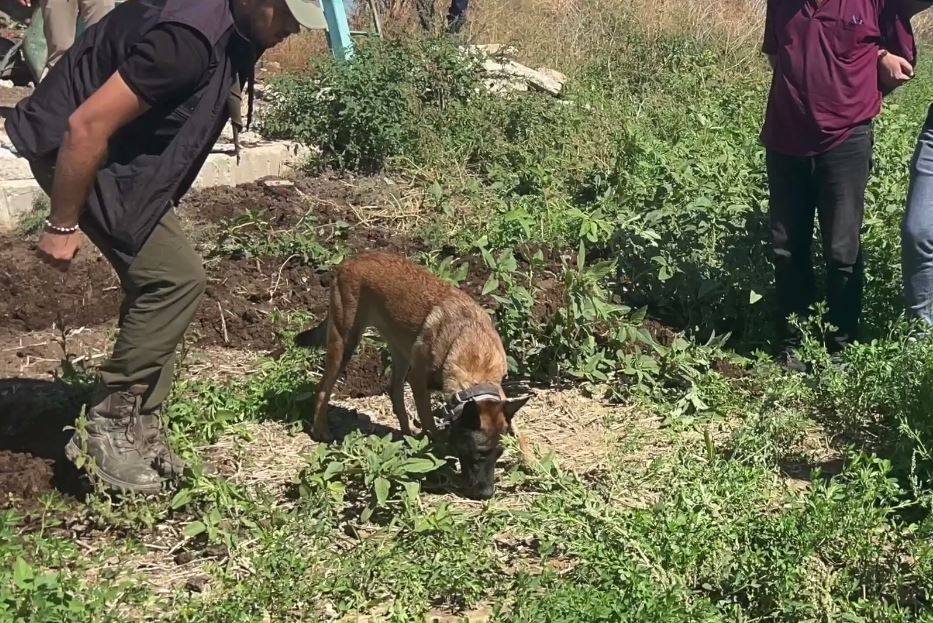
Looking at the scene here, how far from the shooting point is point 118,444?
4.75 meters

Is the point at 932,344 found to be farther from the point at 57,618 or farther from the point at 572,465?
the point at 57,618

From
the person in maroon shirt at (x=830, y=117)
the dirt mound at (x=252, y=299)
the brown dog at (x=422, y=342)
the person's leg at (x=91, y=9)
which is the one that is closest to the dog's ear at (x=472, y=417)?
the brown dog at (x=422, y=342)

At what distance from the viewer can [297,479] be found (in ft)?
16.6

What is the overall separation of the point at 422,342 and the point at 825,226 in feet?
8.28

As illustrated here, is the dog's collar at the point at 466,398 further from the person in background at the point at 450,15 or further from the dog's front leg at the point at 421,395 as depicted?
the person in background at the point at 450,15

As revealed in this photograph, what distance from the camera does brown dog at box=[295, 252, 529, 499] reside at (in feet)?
16.5

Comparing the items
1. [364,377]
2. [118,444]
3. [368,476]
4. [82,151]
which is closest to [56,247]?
[82,151]

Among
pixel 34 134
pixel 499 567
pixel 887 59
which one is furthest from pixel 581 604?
pixel 887 59

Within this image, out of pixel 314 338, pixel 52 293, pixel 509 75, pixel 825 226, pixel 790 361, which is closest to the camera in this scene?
pixel 314 338

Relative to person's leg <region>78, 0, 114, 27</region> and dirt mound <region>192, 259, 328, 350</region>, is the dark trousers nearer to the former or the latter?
dirt mound <region>192, 259, 328, 350</region>

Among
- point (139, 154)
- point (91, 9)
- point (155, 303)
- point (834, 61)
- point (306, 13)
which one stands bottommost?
point (155, 303)

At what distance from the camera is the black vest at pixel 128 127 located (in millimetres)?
4242

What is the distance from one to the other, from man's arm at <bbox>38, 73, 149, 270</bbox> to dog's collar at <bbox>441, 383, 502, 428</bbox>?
6.30 ft

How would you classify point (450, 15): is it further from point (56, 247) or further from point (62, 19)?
point (56, 247)
